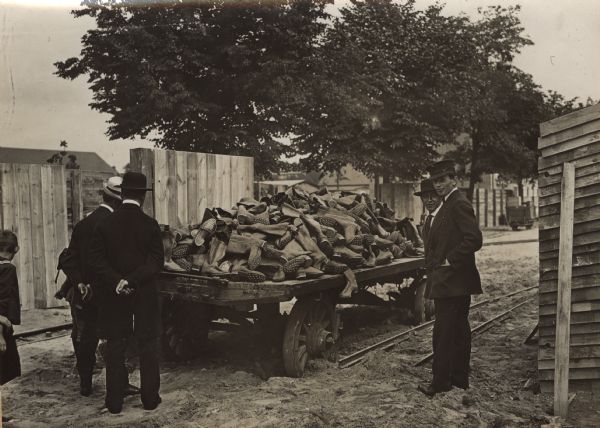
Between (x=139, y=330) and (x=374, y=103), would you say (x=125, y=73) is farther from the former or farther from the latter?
(x=139, y=330)

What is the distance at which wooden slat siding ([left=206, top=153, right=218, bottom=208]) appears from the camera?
9.05 metres

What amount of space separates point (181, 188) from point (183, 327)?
2.64 meters

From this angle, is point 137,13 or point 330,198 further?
point 137,13

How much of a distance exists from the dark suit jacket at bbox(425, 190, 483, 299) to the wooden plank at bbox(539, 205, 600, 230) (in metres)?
0.66

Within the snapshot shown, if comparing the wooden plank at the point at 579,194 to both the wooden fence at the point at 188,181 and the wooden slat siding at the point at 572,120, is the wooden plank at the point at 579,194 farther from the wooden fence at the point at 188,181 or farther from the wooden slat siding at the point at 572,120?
the wooden fence at the point at 188,181

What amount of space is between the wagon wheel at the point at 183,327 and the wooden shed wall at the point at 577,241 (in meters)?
3.61

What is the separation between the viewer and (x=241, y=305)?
17.8 ft

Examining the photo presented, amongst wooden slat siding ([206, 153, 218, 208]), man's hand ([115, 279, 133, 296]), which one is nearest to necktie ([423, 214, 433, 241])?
man's hand ([115, 279, 133, 296])

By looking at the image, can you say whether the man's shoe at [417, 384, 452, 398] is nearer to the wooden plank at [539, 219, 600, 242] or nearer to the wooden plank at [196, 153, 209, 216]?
the wooden plank at [539, 219, 600, 242]

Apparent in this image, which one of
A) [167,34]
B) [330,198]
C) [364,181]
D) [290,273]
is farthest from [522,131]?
[364,181]

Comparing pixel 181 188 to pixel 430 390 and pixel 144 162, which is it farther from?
pixel 430 390

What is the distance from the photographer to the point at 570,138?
531 cm

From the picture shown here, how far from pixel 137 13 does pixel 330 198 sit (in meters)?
8.75

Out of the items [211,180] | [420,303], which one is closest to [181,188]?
[211,180]
